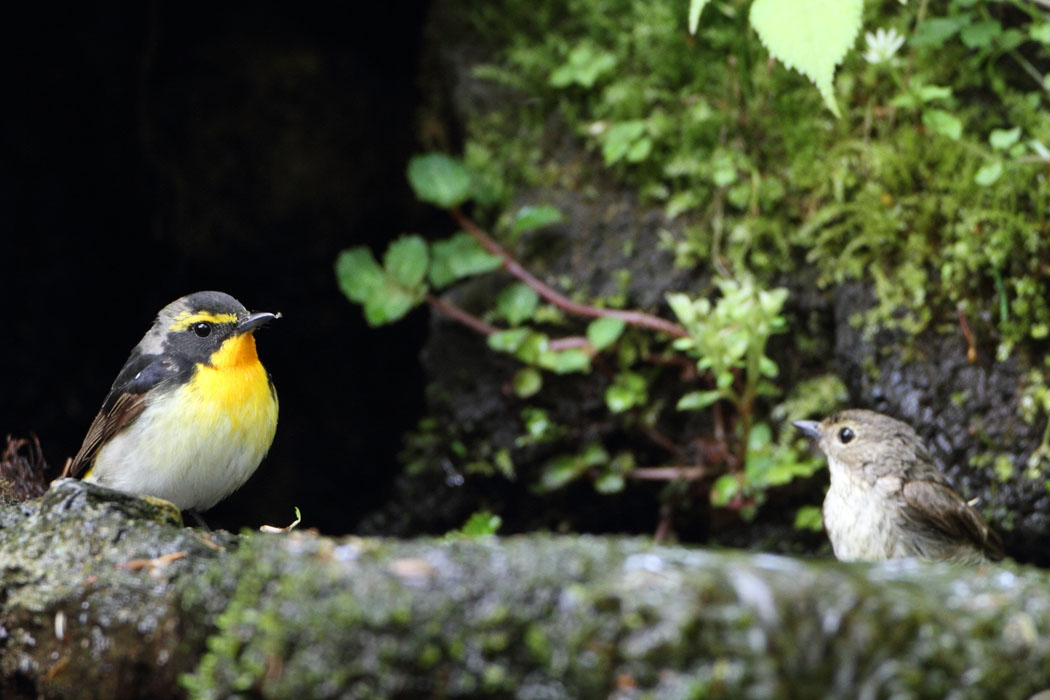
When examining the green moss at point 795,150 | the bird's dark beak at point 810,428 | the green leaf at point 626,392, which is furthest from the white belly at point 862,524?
the green leaf at point 626,392

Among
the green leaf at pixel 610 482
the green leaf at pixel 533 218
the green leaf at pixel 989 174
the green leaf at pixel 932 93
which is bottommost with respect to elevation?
the green leaf at pixel 610 482

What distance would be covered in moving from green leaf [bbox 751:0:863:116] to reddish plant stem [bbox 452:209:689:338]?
5.62 feet

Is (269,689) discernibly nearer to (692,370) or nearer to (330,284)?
(692,370)

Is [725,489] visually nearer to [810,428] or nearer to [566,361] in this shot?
[810,428]

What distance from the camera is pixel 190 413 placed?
157 inches

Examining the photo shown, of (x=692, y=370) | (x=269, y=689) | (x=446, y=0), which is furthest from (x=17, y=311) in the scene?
(x=269, y=689)

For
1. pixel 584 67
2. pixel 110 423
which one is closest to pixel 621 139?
pixel 584 67

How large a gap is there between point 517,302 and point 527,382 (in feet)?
1.36

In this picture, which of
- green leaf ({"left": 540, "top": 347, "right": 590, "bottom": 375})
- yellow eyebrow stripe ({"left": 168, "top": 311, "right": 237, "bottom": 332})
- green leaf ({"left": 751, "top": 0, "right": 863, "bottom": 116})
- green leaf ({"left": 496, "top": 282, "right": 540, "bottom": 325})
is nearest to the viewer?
green leaf ({"left": 751, "top": 0, "right": 863, "bottom": 116})

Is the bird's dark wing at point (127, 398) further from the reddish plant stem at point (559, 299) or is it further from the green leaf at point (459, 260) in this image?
the reddish plant stem at point (559, 299)

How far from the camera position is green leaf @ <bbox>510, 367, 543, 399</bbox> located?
5648 mm

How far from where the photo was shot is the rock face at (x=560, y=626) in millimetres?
2123

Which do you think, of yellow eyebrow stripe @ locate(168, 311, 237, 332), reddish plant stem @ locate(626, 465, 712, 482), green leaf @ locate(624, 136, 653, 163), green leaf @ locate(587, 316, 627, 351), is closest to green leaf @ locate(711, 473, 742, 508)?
reddish plant stem @ locate(626, 465, 712, 482)

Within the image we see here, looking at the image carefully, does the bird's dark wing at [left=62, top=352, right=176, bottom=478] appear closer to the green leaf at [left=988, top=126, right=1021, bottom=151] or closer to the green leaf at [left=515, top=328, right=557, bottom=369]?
the green leaf at [left=515, top=328, right=557, bottom=369]
